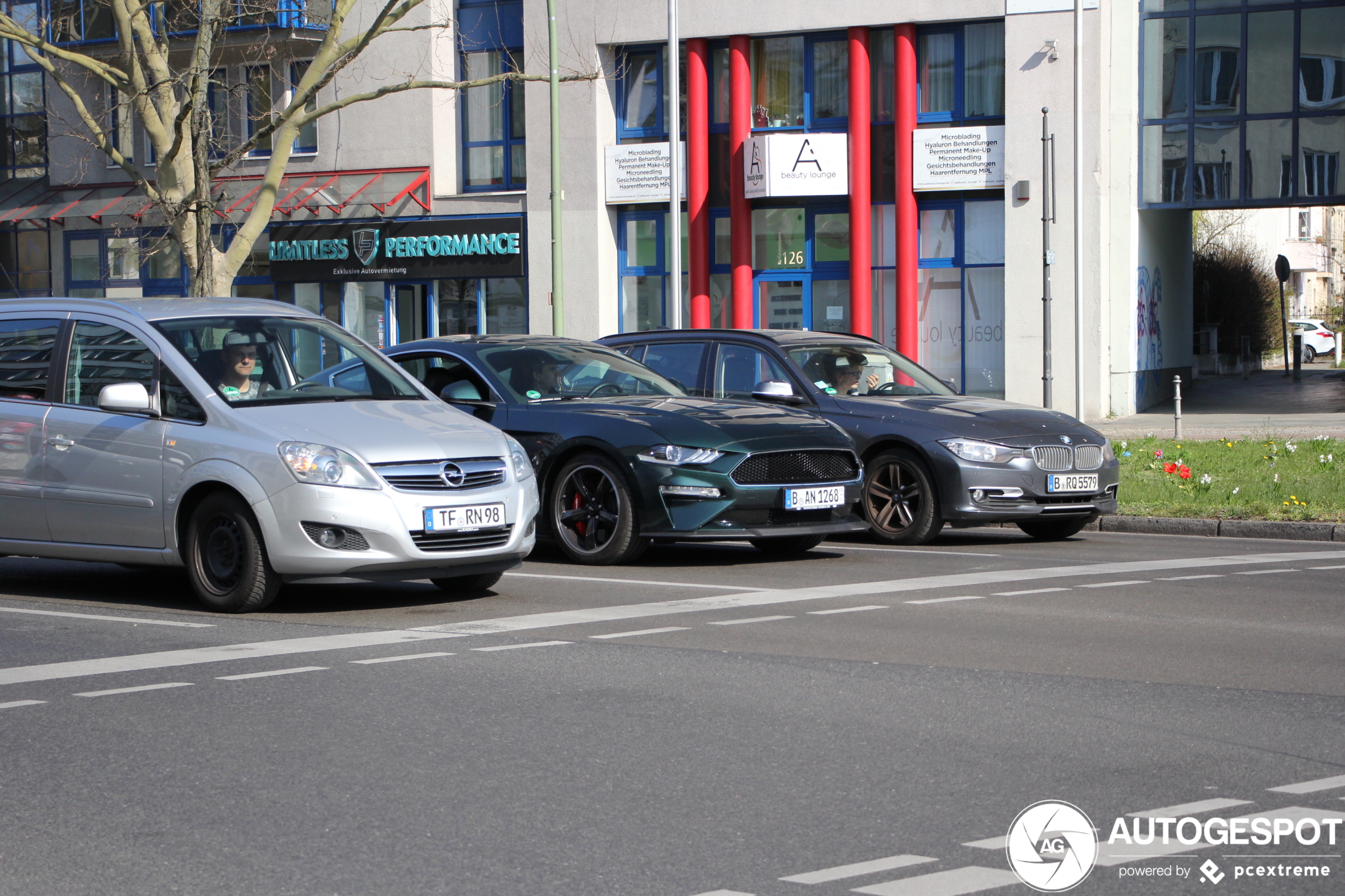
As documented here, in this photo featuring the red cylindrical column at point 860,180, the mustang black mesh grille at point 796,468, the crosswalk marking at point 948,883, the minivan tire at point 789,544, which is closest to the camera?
the crosswalk marking at point 948,883

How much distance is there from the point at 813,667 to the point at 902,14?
23.6m

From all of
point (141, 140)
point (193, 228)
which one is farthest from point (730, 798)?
point (141, 140)

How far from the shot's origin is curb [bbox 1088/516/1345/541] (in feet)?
45.9

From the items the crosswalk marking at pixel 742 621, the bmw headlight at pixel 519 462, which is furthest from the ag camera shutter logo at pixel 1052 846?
the bmw headlight at pixel 519 462

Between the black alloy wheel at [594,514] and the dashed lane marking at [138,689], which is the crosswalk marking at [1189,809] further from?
the black alloy wheel at [594,514]

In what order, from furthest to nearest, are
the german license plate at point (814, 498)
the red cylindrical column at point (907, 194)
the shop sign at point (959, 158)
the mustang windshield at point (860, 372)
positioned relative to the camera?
the red cylindrical column at point (907, 194)
the shop sign at point (959, 158)
the mustang windshield at point (860, 372)
the german license plate at point (814, 498)

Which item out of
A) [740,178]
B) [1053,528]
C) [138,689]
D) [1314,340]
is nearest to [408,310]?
[740,178]

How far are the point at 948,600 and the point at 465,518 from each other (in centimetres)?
289

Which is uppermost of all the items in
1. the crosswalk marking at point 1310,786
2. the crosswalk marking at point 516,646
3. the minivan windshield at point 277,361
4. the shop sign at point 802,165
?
the shop sign at point 802,165

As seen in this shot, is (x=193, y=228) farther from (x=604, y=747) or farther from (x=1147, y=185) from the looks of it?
(x=604, y=747)

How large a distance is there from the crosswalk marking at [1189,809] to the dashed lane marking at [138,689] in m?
4.19

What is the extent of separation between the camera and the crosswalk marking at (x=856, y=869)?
450 cm

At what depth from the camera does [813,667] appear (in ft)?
25.4

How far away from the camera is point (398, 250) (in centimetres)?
3303
